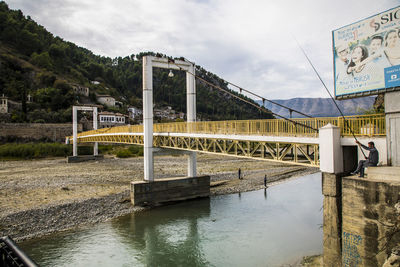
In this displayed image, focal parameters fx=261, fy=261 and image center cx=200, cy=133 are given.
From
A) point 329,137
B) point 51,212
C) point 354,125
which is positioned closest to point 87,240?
point 51,212

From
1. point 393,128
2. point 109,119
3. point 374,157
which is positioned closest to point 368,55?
point 393,128

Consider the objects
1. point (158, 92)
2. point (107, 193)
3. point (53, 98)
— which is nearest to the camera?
point (107, 193)

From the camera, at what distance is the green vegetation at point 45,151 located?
1610 inches

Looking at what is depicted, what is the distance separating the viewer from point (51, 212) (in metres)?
14.8

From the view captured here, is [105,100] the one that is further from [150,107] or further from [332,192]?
[332,192]

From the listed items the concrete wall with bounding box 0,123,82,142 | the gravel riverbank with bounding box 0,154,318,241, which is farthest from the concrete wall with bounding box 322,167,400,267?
the concrete wall with bounding box 0,123,82,142

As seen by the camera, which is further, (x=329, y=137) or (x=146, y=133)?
(x=146, y=133)

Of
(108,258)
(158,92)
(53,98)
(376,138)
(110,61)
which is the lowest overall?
(108,258)

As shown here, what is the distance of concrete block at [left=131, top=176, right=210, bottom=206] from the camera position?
1711 cm

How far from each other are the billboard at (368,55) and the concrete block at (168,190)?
12700 millimetres

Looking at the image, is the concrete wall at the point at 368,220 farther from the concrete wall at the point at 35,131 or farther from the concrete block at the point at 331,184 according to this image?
the concrete wall at the point at 35,131

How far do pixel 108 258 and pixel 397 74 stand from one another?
1169 cm

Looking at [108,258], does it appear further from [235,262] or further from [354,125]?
[354,125]

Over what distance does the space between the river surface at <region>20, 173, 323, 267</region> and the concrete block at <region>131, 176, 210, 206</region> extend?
3.15ft
